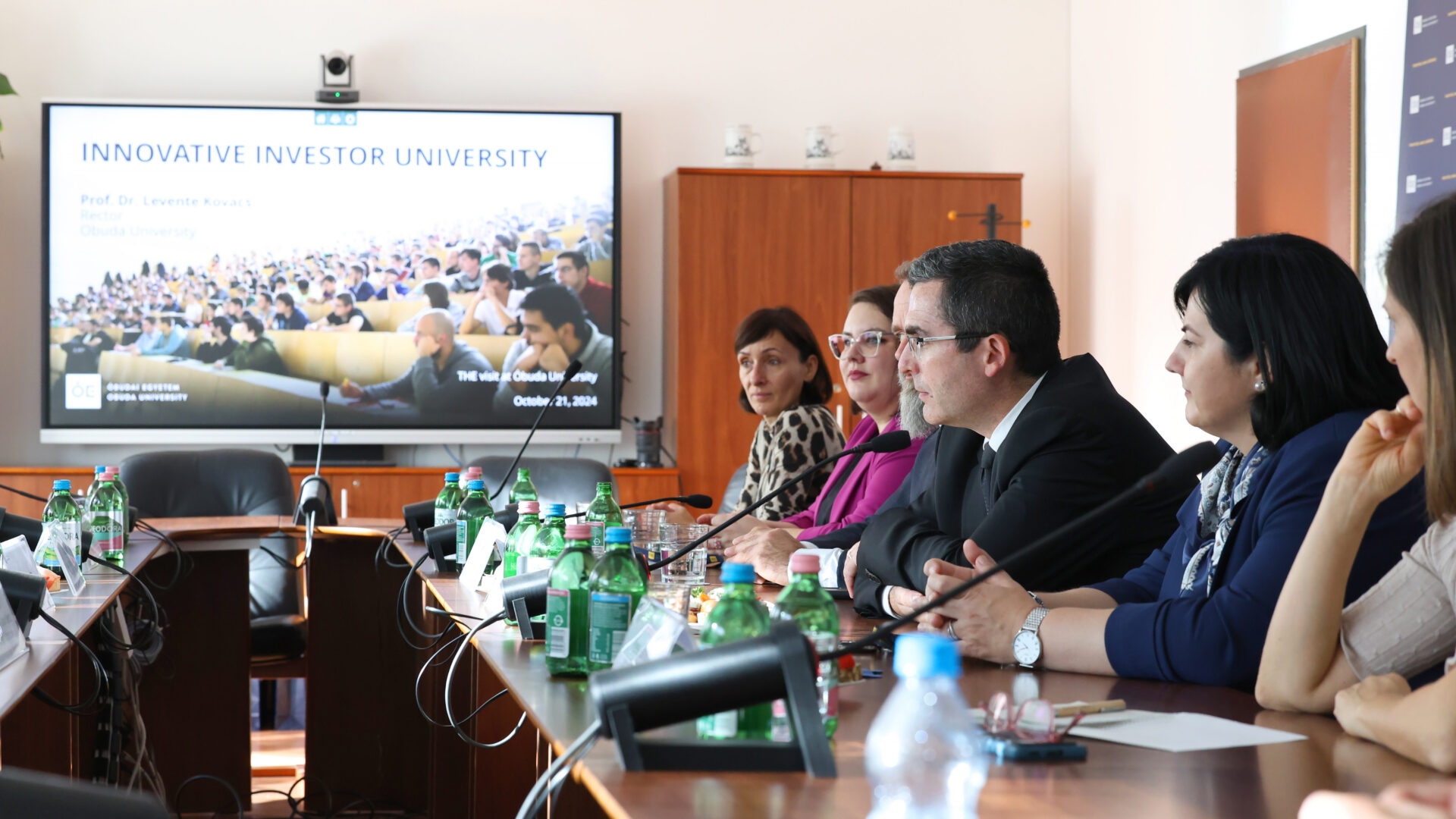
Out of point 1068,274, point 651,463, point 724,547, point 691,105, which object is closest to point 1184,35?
point 1068,274

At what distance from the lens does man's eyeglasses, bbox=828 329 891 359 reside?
3111mm

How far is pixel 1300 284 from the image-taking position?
156 centimetres

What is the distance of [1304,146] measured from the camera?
4.35 meters

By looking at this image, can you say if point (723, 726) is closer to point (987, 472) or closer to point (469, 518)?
point (987, 472)

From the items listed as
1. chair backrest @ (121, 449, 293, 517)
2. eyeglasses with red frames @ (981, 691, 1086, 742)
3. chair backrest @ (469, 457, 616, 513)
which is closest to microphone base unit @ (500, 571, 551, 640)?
eyeglasses with red frames @ (981, 691, 1086, 742)

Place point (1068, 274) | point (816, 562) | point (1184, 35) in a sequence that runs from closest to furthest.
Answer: point (816, 562), point (1184, 35), point (1068, 274)

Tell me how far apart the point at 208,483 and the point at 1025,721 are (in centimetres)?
352

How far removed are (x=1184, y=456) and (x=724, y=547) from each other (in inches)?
58.1

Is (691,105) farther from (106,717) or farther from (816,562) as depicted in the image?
(816,562)

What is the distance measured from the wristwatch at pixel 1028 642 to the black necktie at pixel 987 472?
0.63m

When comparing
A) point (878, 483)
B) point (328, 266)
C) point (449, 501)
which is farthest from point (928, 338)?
point (328, 266)

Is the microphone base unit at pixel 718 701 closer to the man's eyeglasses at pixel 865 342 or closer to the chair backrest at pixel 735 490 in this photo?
the man's eyeglasses at pixel 865 342

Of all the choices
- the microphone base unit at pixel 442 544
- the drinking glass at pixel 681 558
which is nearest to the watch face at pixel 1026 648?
the drinking glass at pixel 681 558

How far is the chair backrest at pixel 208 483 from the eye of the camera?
4.04 m
